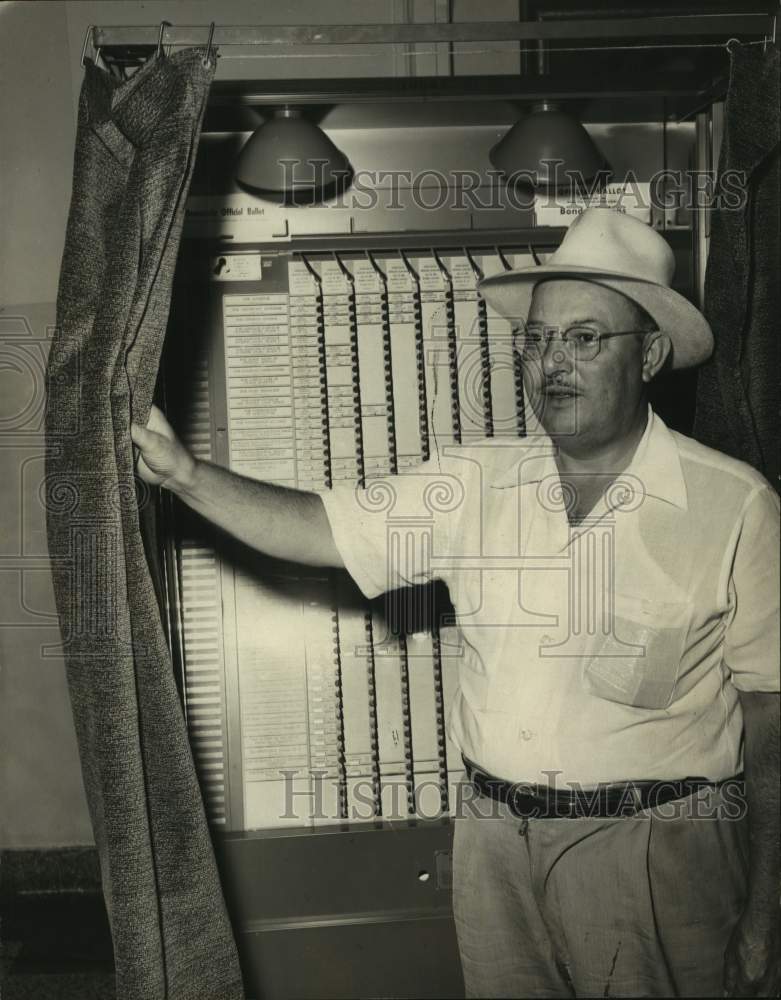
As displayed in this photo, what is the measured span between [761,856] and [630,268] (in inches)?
35.3

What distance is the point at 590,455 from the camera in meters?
1.47

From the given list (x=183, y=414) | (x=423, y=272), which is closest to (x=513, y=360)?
(x=423, y=272)

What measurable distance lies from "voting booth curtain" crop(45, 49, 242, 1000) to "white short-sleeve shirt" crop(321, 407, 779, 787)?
35cm

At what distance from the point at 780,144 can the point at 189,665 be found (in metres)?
1.32

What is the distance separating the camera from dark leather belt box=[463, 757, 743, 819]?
1.40m

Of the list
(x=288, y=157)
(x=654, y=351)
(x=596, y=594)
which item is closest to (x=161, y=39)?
(x=288, y=157)

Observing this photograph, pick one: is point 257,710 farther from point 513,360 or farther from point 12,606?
point 513,360

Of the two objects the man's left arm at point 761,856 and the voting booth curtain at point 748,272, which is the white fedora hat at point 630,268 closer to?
the voting booth curtain at point 748,272

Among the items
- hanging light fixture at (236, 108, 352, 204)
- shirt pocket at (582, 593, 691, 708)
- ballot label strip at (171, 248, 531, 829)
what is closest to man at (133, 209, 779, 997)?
shirt pocket at (582, 593, 691, 708)

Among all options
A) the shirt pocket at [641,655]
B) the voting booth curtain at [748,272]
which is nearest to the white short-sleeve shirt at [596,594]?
the shirt pocket at [641,655]

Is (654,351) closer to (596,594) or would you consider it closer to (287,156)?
(596,594)

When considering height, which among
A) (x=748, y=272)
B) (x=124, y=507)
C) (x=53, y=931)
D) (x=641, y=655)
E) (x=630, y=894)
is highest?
(x=748, y=272)

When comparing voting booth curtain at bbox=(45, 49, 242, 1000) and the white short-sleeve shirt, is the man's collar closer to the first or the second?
the white short-sleeve shirt

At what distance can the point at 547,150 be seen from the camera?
5.42 ft
